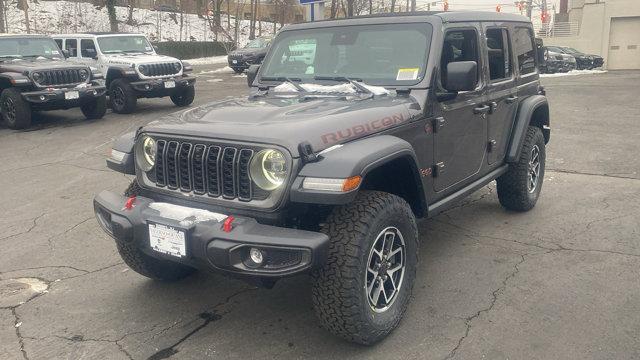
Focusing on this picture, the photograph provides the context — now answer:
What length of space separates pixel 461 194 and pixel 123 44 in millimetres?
11864


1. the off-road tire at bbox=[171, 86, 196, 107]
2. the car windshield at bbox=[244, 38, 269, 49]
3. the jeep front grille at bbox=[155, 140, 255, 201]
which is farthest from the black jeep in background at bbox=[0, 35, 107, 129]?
the car windshield at bbox=[244, 38, 269, 49]

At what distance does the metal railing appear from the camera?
38.0 m

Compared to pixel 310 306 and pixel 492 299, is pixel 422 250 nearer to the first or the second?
pixel 492 299

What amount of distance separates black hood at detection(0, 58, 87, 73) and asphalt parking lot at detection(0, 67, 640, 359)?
216 inches

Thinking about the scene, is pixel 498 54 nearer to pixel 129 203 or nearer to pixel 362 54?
pixel 362 54

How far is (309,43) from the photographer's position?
4.52 metres

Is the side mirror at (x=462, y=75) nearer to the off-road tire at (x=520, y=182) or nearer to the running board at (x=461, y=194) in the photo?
the running board at (x=461, y=194)

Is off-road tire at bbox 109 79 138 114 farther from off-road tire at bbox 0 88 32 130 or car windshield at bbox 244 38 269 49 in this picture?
Result: car windshield at bbox 244 38 269 49

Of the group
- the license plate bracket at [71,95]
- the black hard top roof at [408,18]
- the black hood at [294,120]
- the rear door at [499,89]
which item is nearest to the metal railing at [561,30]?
the license plate bracket at [71,95]

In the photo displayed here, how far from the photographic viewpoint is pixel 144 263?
391 centimetres

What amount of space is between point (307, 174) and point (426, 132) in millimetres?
1265

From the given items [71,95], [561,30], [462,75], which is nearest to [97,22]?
[561,30]

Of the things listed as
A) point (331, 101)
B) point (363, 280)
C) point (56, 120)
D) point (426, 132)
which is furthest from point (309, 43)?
point (56, 120)

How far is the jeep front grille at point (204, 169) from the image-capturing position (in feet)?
9.96
